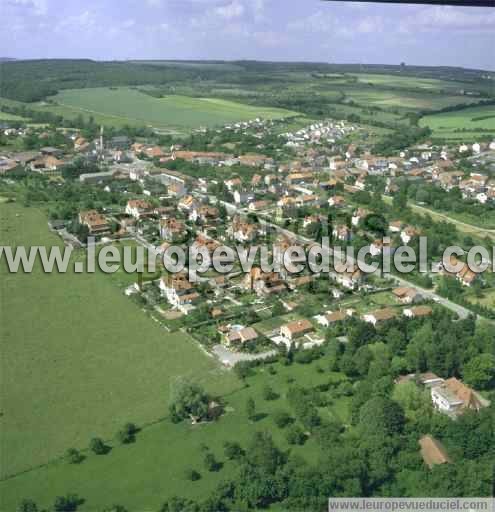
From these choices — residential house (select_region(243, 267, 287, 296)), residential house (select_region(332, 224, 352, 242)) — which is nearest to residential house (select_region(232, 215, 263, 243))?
residential house (select_region(332, 224, 352, 242))

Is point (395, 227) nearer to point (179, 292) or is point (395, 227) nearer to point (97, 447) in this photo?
point (179, 292)

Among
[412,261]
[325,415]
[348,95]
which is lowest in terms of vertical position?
[325,415]

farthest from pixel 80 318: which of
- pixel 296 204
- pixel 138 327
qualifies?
pixel 296 204

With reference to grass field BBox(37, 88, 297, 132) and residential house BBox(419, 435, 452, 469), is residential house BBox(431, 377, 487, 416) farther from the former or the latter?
grass field BBox(37, 88, 297, 132)

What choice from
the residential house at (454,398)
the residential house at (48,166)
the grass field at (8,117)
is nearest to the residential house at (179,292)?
the residential house at (454,398)

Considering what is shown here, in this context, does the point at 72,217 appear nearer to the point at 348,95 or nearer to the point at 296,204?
the point at 296,204

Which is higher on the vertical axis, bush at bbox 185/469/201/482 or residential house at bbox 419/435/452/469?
residential house at bbox 419/435/452/469
